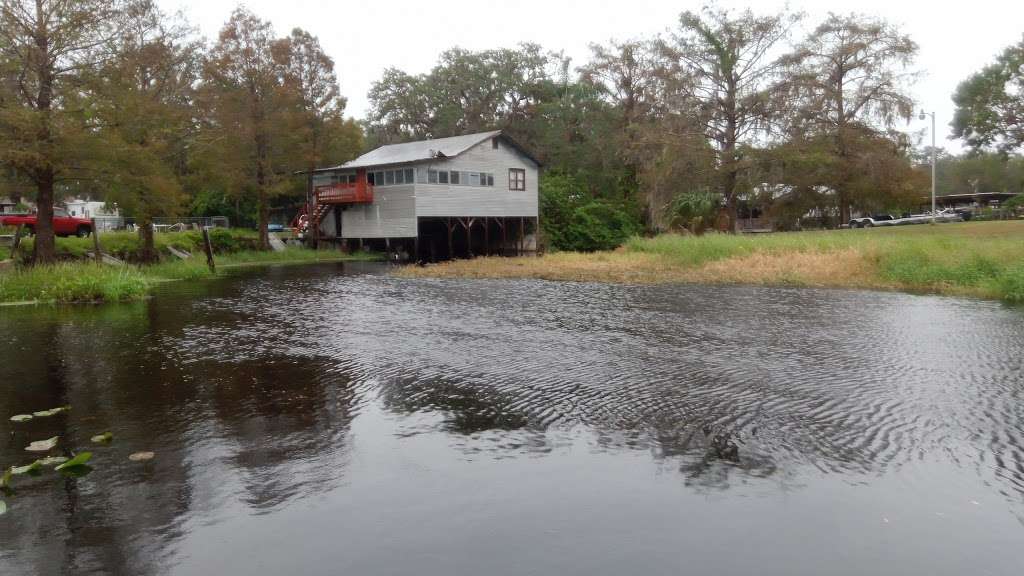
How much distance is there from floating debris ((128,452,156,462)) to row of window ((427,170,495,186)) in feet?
114

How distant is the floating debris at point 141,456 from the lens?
735 centimetres

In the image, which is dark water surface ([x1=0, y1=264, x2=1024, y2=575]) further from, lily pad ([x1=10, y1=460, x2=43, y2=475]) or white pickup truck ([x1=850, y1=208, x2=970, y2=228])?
white pickup truck ([x1=850, y1=208, x2=970, y2=228])

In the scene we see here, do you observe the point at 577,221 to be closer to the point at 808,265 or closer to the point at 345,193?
the point at 345,193

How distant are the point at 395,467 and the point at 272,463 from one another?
3.81 feet

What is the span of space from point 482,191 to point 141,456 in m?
37.3

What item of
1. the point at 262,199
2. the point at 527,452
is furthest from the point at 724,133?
the point at 527,452

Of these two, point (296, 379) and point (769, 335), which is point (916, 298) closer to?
point (769, 335)

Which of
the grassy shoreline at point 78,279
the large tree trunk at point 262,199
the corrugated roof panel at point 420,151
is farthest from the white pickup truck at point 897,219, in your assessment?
the grassy shoreline at point 78,279

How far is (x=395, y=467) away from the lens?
7211mm

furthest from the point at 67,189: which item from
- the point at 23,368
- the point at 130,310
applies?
the point at 23,368

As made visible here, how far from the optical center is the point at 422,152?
4278 centimetres

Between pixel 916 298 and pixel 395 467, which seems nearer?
pixel 395 467

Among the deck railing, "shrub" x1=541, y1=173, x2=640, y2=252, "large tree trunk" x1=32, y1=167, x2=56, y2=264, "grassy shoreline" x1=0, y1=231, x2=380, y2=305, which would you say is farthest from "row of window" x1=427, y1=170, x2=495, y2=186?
"large tree trunk" x1=32, y1=167, x2=56, y2=264

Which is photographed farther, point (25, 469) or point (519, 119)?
point (519, 119)
